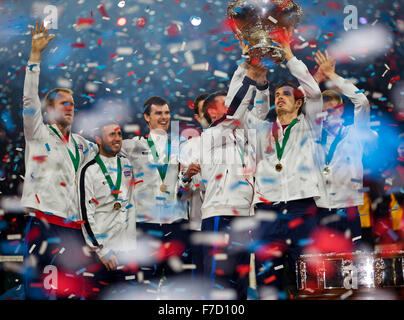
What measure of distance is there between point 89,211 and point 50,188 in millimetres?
297

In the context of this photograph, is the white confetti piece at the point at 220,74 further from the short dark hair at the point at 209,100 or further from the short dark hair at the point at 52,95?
the short dark hair at the point at 52,95

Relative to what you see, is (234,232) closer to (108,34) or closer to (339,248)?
(339,248)

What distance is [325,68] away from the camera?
359cm

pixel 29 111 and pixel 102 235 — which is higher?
pixel 29 111

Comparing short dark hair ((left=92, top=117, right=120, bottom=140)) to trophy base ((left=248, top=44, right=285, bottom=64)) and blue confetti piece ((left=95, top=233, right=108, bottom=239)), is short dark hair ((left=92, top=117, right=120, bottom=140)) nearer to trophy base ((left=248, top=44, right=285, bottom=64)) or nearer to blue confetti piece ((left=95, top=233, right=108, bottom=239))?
blue confetti piece ((left=95, top=233, right=108, bottom=239))

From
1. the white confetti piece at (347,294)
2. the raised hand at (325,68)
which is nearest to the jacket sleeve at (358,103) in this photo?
the raised hand at (325,68)

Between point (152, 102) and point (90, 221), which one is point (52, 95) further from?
point (90, 221)

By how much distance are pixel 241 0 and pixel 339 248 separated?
1691 mm

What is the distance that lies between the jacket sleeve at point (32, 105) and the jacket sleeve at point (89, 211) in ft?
1.31

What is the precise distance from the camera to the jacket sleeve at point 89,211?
3258 millimetres

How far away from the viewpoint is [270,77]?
3969 mm

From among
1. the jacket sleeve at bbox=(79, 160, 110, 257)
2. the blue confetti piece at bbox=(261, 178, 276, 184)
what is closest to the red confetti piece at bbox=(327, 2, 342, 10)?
the blue confetti piece at bbox=(261, 178, 276, 184)

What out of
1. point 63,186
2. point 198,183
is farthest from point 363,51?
point 63,186

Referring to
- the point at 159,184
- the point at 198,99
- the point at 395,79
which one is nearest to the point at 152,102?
the point at 198,99
